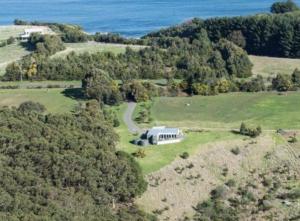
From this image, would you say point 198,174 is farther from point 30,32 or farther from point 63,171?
point 30,32

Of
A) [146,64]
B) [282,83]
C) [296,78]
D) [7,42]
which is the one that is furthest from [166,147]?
[7,42]

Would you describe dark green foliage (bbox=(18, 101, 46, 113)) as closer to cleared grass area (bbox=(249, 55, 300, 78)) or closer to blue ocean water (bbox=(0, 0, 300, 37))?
cleared grass area (bbox=(249, 55, 300, 78))

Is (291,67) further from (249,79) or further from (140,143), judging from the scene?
(140,143)

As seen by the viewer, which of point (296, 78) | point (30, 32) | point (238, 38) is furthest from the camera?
point (30, 32)

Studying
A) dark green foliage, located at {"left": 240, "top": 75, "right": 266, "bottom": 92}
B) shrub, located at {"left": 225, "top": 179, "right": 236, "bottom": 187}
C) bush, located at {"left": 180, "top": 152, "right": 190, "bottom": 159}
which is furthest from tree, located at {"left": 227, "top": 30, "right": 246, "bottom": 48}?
shrub, located at {"left": 225, "top": 179, "right": 236, "bottom": 187}

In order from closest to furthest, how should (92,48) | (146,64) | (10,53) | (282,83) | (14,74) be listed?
(282,83)
(14,74)
(146,64)
(92,48)
(10,53)

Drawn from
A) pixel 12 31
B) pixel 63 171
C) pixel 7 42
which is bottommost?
pixel 63 171

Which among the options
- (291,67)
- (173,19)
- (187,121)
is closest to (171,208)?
(187,121)
